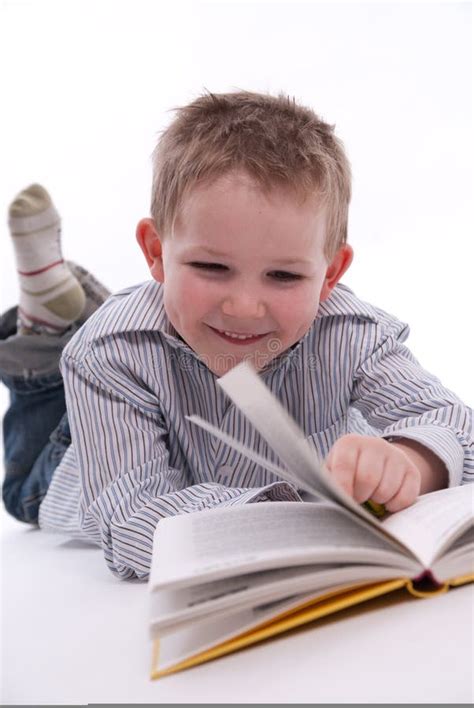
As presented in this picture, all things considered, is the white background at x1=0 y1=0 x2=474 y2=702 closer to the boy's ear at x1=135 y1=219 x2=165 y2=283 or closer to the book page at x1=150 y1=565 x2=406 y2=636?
the boy's ear at x1=135 y1=219 x2=165 y2=283

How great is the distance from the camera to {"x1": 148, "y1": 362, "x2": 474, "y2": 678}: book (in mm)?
654

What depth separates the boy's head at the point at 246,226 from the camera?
3.58ft

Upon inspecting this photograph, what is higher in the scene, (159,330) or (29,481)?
(159,330)

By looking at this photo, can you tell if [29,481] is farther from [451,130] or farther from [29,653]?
[451,130]

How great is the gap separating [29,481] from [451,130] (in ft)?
5.68

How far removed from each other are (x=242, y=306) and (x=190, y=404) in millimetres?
272

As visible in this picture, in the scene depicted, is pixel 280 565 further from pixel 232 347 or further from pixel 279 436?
pixel 232 347

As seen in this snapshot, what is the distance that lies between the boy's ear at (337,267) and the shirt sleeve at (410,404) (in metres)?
0.12

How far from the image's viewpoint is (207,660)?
666mm

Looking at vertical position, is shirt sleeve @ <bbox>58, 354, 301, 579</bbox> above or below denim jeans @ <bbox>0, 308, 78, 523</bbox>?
above

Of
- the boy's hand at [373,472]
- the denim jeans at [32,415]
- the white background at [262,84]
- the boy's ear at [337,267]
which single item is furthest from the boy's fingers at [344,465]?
the white background at [262,84]

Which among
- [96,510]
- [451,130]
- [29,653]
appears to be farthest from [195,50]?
[29,653]

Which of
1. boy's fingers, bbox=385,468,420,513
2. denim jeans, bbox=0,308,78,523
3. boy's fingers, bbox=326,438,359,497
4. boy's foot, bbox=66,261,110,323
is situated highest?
boy's fingers, bbox=326,438,359,497

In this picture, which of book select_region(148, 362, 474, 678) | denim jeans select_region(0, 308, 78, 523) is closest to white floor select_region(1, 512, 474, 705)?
book select_region(148, 362, 474, 678)
